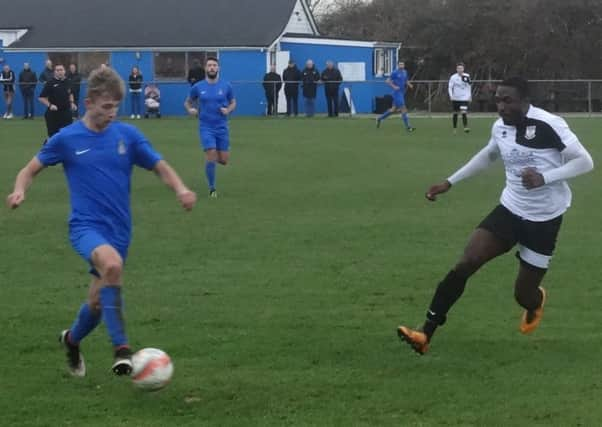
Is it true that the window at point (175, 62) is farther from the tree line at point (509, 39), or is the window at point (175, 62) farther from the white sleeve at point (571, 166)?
the white sleeve at point (571, 166)

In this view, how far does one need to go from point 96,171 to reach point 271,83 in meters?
34.5

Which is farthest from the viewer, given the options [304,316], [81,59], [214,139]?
[81,59]

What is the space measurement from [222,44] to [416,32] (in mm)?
11239

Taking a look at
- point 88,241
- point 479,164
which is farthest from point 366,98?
point 88,241

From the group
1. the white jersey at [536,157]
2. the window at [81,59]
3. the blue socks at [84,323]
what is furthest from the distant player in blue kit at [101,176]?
the window at [81,59]

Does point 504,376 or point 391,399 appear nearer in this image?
point 391,399

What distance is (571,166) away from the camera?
24.8 feet

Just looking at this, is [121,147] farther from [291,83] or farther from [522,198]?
[291,83]

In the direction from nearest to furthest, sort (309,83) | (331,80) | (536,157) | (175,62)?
(536,157) < (309,83) < (331,80) < (175,62)

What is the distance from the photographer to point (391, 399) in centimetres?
682

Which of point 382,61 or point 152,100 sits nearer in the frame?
point 152,100

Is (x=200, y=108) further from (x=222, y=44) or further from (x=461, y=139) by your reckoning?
(x=222, y=44)

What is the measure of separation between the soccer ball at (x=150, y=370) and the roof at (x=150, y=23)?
38.5m

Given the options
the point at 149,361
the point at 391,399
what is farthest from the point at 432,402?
the point at 149,361
